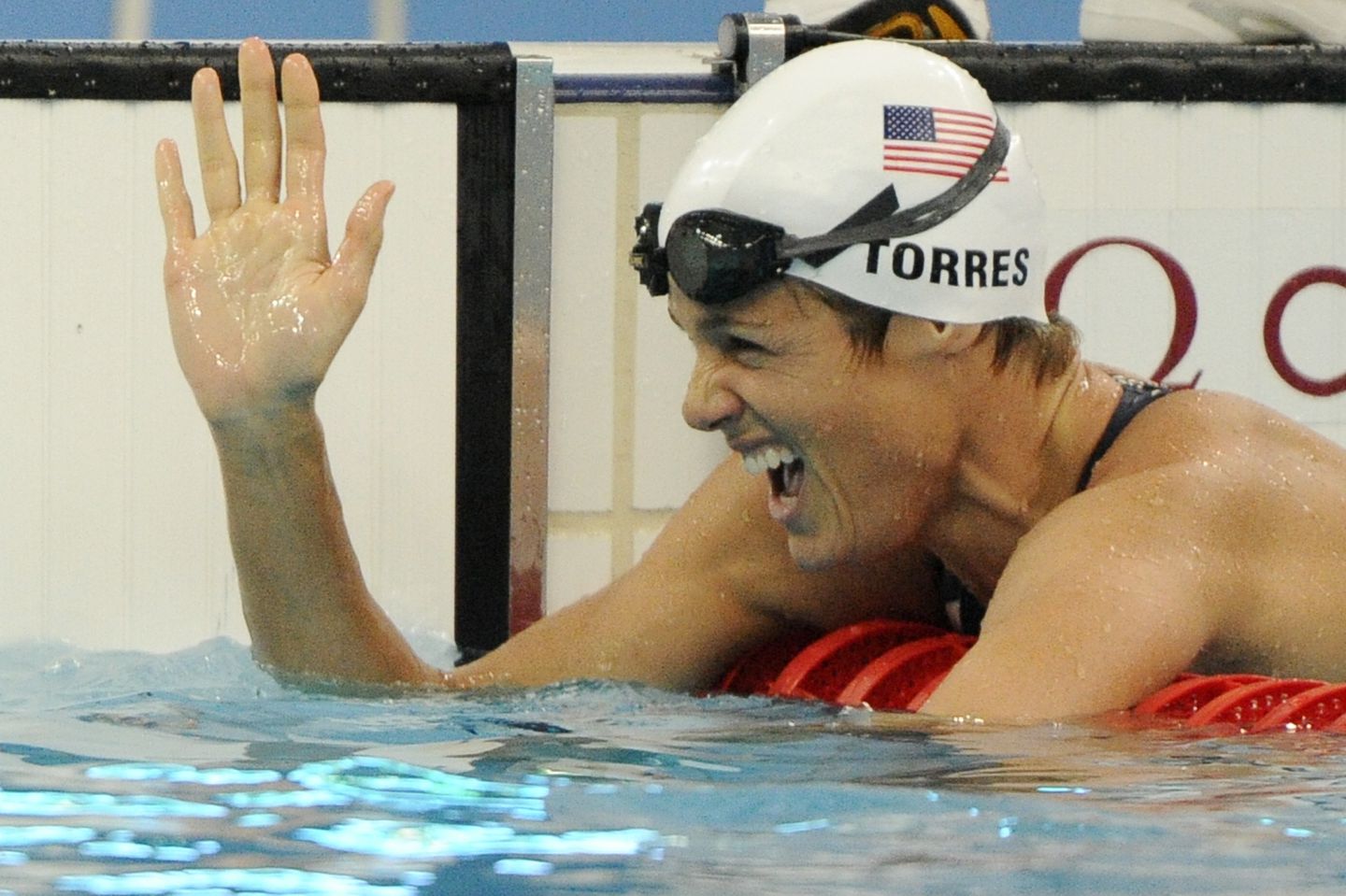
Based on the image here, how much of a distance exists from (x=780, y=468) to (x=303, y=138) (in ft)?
1.94

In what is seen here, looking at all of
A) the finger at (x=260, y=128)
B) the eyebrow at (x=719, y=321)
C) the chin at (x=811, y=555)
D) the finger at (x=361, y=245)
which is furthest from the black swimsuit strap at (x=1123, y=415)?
the finger at (x=260, y=128)

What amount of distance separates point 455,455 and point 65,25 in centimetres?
423

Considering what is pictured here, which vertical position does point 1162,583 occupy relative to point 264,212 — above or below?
below

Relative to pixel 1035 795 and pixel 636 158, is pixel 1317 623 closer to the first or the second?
pixel 1035 795

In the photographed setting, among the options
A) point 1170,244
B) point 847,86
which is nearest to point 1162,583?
point 847,86

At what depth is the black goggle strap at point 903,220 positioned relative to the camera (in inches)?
72.1

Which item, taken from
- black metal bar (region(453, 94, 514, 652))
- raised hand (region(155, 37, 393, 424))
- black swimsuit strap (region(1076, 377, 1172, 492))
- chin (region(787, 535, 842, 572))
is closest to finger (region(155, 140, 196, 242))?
raised hand (region(155, 37, 393, 424))

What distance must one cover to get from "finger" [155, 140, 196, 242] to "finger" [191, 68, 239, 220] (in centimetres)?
3

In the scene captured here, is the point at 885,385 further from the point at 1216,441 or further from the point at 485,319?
the point at 485,319

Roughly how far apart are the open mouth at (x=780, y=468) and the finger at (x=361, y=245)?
42cm

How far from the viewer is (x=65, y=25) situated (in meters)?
6.43

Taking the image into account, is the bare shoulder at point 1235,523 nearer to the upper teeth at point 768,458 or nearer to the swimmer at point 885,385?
the swimmer at point 885,385

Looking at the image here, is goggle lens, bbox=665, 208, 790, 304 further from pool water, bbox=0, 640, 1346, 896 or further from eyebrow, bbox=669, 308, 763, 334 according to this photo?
pool water, bbox=0, 640, 1346, 896

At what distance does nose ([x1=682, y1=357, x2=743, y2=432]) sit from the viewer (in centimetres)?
186
